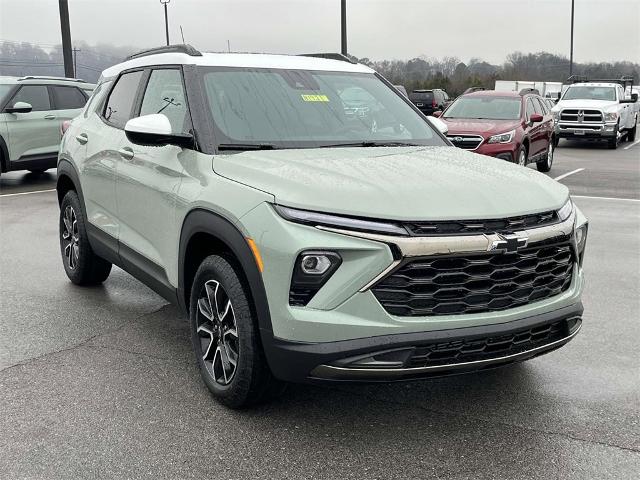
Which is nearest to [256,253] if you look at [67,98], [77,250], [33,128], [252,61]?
[252,61]

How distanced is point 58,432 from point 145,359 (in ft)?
3.26

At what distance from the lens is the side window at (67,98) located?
43.8 feet

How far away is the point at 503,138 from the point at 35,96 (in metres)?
8.44

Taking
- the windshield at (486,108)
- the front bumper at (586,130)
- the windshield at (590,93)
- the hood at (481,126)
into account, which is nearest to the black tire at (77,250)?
the hood at (481,126)

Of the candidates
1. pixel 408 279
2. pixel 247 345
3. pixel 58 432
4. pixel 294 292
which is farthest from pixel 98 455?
pixel 408 279

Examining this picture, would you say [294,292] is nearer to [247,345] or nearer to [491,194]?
[247,345]

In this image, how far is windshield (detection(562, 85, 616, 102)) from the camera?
74.1 ft

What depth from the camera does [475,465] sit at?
3109mm

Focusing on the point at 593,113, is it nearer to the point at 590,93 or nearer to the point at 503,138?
the point at 590,93

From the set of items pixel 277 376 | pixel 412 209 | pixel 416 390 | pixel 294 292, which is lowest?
pixel 416 390

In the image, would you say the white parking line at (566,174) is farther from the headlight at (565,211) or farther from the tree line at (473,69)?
the tree line at (473,69)

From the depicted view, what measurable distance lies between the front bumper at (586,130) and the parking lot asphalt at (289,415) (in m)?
17.5

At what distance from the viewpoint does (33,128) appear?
12703 mm

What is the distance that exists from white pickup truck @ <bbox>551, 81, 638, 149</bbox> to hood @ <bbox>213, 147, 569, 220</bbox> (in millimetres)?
18188
